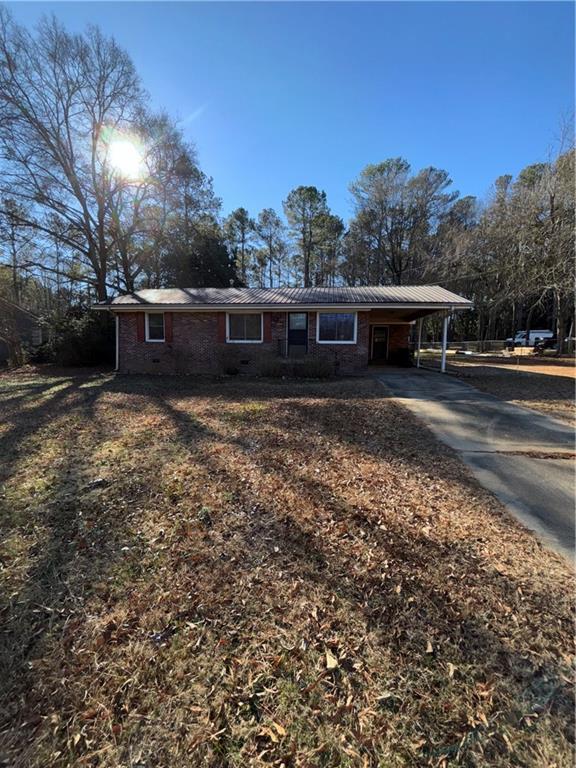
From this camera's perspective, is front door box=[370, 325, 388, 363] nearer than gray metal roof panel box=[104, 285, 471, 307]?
No

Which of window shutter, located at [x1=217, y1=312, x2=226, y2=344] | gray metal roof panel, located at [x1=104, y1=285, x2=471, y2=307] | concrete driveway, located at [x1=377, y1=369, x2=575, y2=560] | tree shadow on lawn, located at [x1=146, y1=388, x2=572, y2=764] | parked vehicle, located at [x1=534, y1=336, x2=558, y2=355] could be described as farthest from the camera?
parked vehicle, located at [x1=534, y1=336, x2=558, y2=355]

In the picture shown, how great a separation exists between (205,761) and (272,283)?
130ft

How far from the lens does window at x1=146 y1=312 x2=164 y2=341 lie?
14523mm

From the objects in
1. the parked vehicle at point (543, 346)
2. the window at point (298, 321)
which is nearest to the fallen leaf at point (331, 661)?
the window at point (298, 321)

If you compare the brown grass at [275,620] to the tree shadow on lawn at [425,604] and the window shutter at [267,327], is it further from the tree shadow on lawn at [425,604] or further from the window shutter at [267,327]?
the window shutter at [267,327]

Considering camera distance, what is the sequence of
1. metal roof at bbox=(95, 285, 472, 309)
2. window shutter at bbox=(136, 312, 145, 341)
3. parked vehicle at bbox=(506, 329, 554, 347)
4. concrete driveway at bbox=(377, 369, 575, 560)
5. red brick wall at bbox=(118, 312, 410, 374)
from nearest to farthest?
concrete driveway at bbox=(377, 369, 575, 560) → metal roof at bbox=(95, 285, 472, 309) → red brick wall at bbox=(118, 312, 410, 374) → window shutter at bbox=(136, 312, 145, 341) → parked vehicle at bbox=(506, 329, 554, 347)

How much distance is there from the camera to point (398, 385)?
10.6m

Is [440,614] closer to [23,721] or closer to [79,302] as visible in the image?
[23,721]

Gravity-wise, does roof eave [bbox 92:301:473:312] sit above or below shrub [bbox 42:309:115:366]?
above

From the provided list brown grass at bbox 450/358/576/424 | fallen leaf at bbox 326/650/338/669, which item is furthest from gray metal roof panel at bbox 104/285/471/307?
fallen leaf at bbox 326/650/338/669

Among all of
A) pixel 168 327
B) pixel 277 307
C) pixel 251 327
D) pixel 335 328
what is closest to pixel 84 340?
pixel 168 327

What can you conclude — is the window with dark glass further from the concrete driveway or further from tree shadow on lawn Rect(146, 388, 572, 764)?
tree shadow on lawn Rect(146, 388, 572, 764)

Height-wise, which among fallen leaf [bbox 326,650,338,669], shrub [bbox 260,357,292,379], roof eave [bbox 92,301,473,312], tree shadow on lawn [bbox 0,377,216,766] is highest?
roof eave [bbox 92,301,473,312]

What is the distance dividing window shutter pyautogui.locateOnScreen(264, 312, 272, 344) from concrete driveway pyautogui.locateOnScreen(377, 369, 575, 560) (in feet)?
19.4
